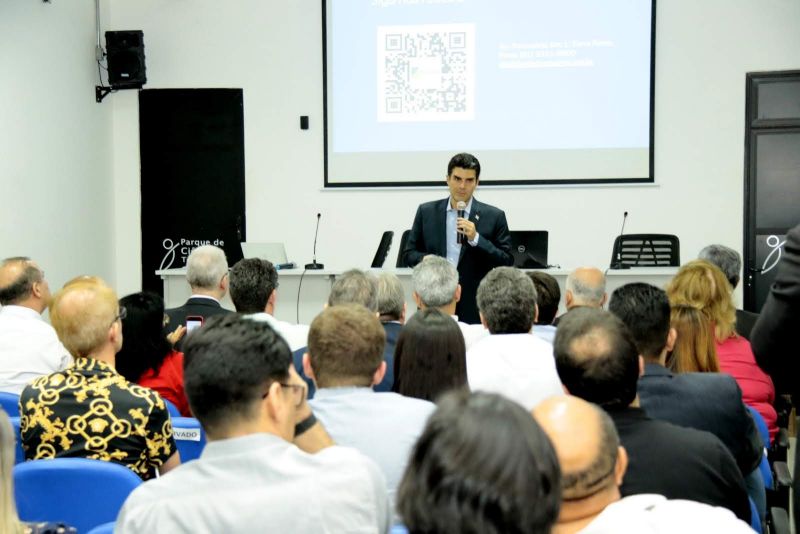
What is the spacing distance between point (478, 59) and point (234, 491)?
22.2ft

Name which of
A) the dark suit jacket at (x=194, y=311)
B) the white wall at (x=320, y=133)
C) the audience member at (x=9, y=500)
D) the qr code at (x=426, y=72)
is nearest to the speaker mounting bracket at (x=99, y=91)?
the white wall at (x=320, y=133)

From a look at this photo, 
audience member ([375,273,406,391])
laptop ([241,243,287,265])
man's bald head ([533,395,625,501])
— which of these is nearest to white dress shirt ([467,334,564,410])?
audience member ([375,273,406,391])

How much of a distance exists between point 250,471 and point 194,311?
2.56 metres

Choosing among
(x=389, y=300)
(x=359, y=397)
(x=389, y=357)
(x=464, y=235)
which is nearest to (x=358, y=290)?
(x=389, y=300)

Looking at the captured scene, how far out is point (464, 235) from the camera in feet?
17.2

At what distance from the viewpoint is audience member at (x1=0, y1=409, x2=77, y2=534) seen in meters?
1.53

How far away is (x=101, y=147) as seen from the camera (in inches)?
326

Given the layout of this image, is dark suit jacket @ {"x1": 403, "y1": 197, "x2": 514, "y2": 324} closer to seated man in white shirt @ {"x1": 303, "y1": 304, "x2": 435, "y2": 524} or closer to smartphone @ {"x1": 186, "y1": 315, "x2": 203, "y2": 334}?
smartphone @ {"x1": 186, "y1": 315, "x2": 203, "y2": 334}

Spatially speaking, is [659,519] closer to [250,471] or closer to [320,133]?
[250,471]

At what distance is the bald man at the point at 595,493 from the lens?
1296mm

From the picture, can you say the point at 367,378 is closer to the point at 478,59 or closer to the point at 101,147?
the point at 478,59

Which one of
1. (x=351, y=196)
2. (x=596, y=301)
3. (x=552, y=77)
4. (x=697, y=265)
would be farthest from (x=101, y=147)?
(x=697, y=265)

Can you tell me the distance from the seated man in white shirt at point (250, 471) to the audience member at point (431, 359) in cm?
101

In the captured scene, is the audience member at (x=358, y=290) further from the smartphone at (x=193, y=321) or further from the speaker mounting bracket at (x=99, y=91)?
the speaker mounting bracket at (x=99, y=91)
